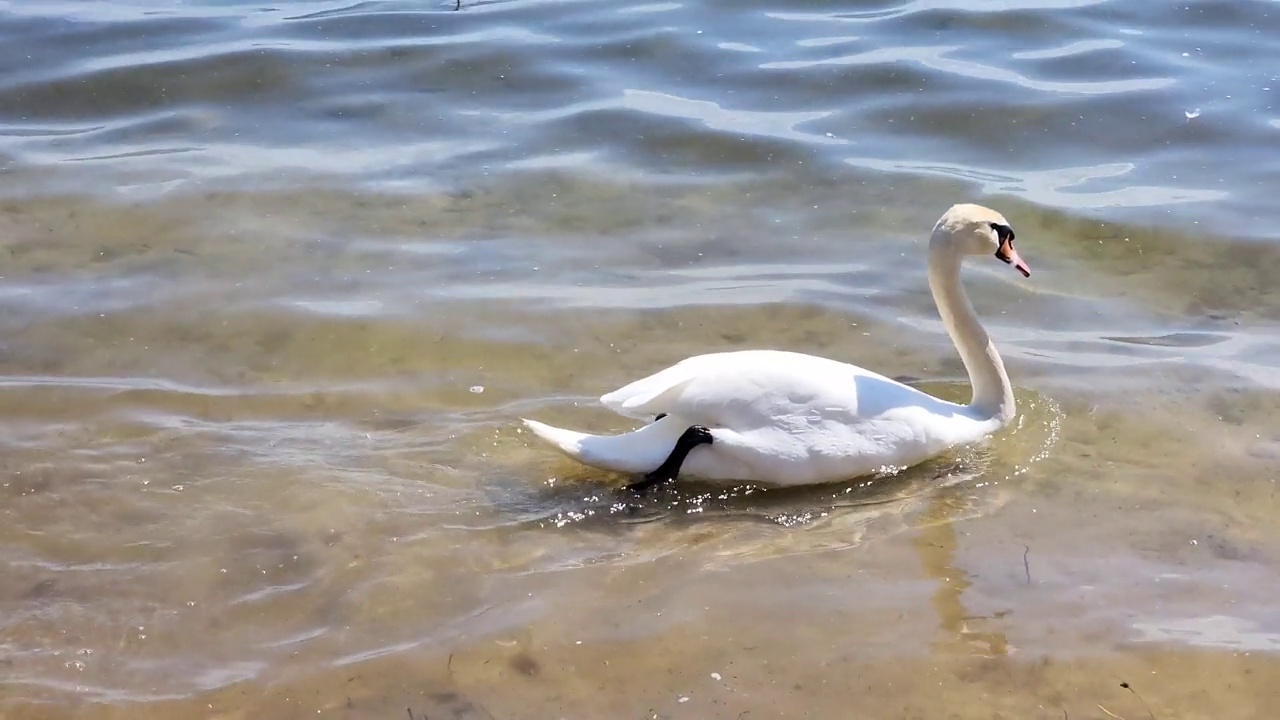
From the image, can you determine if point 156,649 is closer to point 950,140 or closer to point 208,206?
point 208,206

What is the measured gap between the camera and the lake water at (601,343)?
14.2 feet

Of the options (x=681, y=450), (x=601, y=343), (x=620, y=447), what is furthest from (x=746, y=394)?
(x=601, y=343)

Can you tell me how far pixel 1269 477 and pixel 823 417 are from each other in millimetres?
1625

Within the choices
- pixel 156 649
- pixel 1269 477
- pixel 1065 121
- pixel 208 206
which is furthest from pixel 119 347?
pixel 1065 121

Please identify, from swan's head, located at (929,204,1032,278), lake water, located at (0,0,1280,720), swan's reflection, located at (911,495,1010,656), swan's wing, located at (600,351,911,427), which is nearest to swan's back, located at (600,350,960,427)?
swan's wing, located at (600,351,911,427)

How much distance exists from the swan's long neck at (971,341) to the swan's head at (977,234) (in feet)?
0.11

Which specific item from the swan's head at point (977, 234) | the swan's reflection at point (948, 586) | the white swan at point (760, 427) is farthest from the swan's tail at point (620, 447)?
the swan's head at point (977, 234)

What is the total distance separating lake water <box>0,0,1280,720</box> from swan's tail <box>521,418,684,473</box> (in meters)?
0.19

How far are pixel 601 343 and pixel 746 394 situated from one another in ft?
5.11

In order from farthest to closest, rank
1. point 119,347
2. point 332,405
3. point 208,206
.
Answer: point 208,206, point 119,347, point 332,405

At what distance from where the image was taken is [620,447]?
17.5ft

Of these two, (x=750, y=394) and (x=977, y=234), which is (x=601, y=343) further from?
(x=977, y=234)

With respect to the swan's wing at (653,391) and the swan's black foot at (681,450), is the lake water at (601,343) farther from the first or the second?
the swan's wing at (653,391)

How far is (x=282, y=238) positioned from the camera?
26.0 feet
